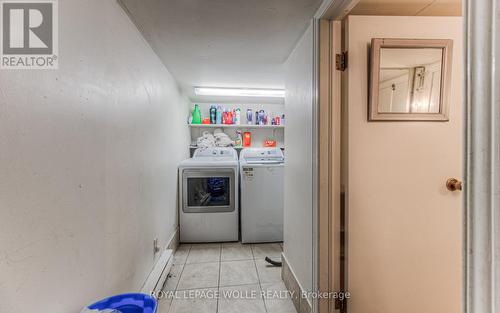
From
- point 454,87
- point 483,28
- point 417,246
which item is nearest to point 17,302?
point 483,28

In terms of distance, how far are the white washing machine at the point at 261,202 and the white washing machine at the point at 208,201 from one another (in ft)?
0.40

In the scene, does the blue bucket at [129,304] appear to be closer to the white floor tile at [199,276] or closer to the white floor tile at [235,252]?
the white floor tile at [199,276]

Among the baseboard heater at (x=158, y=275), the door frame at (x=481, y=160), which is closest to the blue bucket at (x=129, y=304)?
the baseboard heater at (x=158, y=275)

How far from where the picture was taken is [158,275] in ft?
5.83

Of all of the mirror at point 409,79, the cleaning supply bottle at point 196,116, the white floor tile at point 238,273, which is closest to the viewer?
the mirror at point 409,79

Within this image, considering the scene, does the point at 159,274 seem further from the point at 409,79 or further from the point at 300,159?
the point at 409,79

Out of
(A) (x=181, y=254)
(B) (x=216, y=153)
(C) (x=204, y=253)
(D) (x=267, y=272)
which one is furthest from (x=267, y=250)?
(B) (x=216, y=153)

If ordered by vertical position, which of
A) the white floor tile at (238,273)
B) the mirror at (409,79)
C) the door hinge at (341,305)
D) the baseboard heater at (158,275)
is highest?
the mirror at (409,79)

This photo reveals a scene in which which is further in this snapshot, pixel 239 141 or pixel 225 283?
pixel 239 141

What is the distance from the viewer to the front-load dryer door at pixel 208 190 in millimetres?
2805

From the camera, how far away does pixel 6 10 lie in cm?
67

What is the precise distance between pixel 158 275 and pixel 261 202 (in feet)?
4.62

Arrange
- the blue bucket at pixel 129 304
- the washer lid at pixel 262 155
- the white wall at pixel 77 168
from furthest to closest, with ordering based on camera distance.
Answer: the washer lid at pixel 262 155 → the blue bucket at pixel 129 304 → the white wall at pixel 77 168

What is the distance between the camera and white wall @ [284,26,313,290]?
1438 mm
